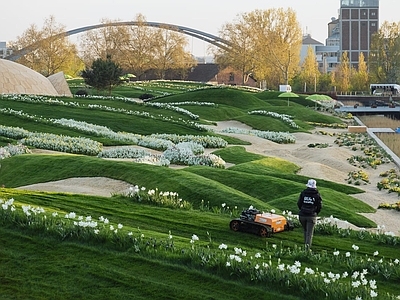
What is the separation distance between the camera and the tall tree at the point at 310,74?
298 feet

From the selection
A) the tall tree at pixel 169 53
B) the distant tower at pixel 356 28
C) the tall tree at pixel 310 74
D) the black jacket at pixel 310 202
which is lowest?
the black jacket at pixel 310 202

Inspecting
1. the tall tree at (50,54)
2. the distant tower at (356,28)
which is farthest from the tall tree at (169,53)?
the distant tower at (356,28)

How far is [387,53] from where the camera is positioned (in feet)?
296

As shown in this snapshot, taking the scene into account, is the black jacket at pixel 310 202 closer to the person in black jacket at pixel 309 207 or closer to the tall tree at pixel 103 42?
the person in black jacket at pixel 309 207

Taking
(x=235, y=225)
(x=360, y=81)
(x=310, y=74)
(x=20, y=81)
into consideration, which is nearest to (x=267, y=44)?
(x=310, y=74)

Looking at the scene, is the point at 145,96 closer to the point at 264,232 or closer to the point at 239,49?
the point at 239,49

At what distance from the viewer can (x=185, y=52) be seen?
103m

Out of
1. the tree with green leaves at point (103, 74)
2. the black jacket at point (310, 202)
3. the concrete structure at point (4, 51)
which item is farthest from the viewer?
the concrete structure at point (4, 51)

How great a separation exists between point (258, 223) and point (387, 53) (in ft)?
276

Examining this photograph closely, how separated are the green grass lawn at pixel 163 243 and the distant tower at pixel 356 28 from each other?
396 ft

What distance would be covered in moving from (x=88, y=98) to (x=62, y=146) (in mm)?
20063

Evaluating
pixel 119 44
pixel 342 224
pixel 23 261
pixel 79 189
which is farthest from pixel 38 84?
pixel 119 44

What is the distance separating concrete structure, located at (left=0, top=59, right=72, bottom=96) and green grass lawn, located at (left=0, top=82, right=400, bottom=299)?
2542cm

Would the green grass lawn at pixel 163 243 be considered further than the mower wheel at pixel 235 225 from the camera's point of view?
No
